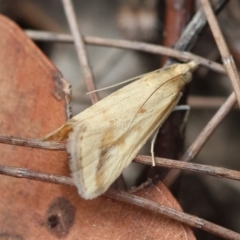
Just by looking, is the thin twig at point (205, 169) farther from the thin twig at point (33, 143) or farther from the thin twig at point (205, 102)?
the thin twig at point (205, 102)

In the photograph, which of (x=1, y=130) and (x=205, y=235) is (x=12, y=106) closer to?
(x=1, y=130)

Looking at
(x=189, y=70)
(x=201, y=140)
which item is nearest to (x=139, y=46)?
(x=189, y=70)

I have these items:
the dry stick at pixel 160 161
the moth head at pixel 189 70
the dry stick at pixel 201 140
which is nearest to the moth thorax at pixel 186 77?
the moth head at pixel 189 70

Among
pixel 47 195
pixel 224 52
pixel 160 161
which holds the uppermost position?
pixel 224 52

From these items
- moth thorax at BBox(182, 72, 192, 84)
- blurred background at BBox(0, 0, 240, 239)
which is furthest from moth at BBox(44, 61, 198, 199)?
blurred background at BBox(0, 0, 240, 239)

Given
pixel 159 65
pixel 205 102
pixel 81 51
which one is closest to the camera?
pixel 81 51

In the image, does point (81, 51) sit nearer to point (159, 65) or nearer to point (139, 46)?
point (139, 46)
